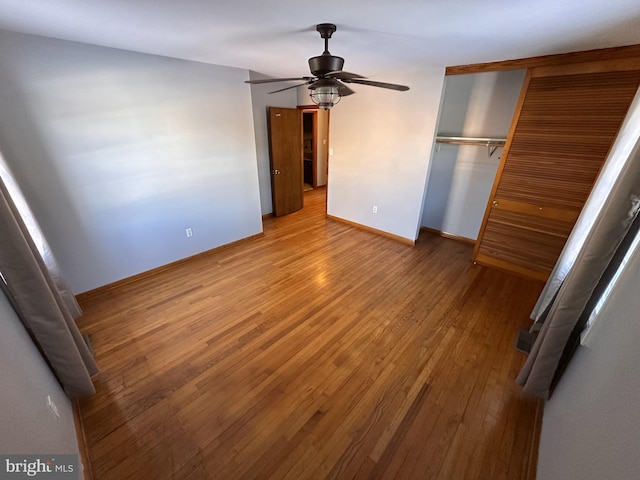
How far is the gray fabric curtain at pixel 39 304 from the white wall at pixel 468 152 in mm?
4021

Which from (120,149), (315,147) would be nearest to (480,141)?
(315,147)

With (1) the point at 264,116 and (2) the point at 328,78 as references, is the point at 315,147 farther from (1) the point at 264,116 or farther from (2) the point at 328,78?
(2) the point at 328,78

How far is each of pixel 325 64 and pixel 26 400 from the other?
7.14 feet

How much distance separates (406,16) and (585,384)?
6.92ft

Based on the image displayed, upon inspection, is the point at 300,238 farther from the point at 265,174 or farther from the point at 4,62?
the point at 4,62

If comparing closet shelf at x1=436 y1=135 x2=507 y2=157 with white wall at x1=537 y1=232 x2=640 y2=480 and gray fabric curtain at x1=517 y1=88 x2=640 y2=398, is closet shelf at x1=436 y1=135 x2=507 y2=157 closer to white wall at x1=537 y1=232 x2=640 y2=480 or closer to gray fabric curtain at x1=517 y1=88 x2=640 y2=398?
gray fabric curtain at x1=517 y1=88 x2=640 y2=398

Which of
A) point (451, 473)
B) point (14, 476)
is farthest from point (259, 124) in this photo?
point (451, 473)

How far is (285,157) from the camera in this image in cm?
456

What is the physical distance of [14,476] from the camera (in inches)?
31.1

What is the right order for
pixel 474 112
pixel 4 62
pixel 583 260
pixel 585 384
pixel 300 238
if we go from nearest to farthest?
pixel 585 384 < pixel 583 260 < pixel 4 62 < pixel 474 112 < pixel 300 238

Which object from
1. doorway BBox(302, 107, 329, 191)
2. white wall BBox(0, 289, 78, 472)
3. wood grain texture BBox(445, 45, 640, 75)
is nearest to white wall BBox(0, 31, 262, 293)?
white wall BBox(0, 289, 78, 472)

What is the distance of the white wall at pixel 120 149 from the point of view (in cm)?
199

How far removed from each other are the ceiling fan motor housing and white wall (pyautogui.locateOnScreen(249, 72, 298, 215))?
2508 millimetres

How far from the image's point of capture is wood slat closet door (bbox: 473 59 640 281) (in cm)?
211
